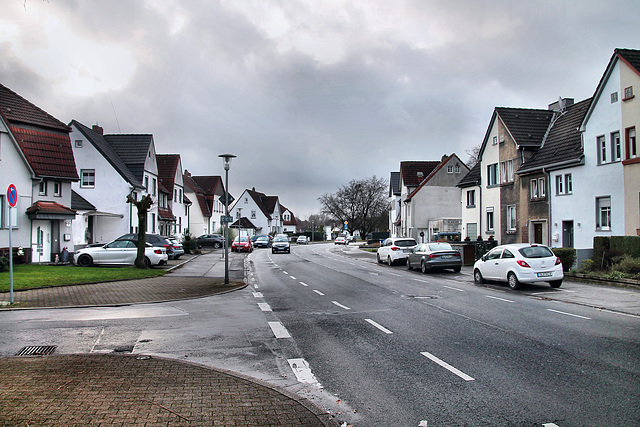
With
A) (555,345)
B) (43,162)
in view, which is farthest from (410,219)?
(555,345)

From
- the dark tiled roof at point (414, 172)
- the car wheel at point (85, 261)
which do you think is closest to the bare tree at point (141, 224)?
the car wheel at point (85, 261)

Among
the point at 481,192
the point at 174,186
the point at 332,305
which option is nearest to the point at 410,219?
the point at 481,192

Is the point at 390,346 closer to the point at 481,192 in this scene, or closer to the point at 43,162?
the point at 43,162

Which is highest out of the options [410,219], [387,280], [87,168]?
[87,168]

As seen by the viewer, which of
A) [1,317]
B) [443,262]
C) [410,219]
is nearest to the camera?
[1,317]

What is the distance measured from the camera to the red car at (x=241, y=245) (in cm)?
4975

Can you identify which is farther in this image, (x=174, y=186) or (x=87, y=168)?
(x=174, y=186)

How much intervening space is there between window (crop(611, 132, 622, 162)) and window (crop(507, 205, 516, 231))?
8.70 m

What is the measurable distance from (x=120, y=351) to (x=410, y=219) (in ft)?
154

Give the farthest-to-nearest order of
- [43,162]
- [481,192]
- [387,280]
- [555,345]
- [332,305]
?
1. [481,192]
2. [43,162]
3. [387,280]
4. [332,305]
5. [555,345]

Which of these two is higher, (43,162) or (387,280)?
(43,162)

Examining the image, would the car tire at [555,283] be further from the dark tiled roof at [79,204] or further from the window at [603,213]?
the dark tiled roof at [79,204]

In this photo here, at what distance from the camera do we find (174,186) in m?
54.1

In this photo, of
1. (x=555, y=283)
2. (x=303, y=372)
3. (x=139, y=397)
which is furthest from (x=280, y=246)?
(x=139, y=397)
